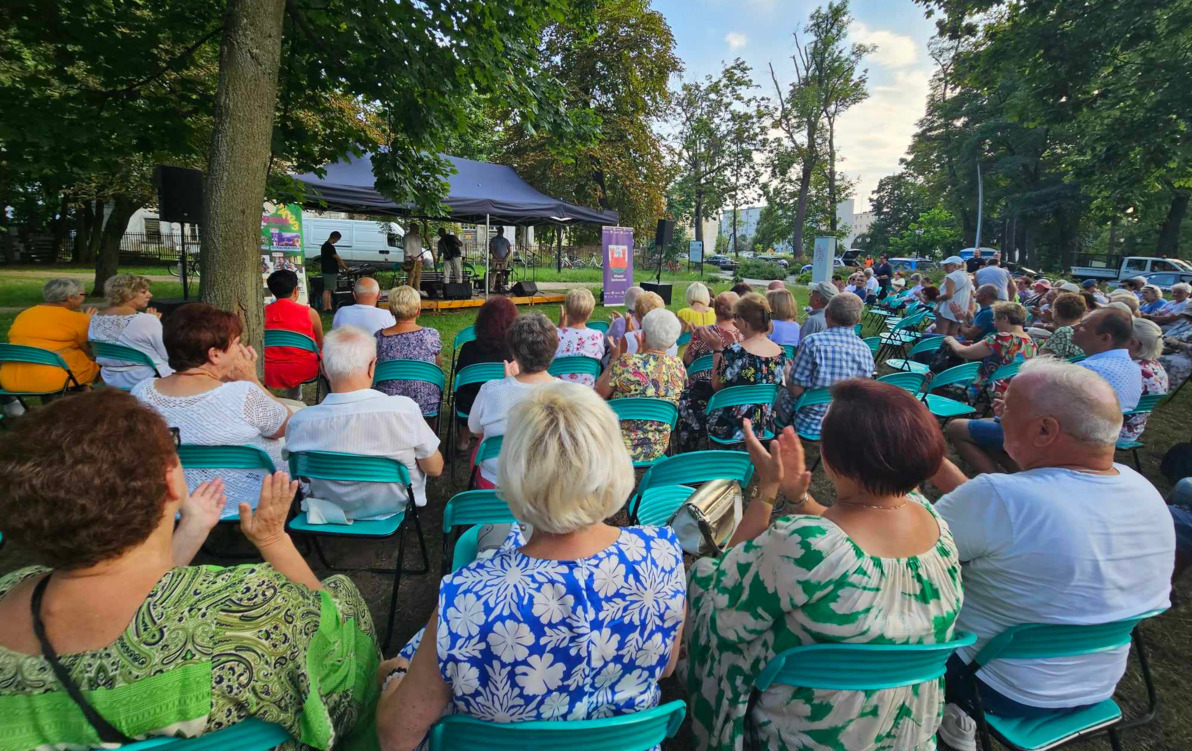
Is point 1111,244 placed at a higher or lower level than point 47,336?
higher

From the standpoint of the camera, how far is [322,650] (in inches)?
48.3

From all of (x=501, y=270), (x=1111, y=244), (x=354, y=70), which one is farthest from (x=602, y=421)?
(x=1111, y=244)

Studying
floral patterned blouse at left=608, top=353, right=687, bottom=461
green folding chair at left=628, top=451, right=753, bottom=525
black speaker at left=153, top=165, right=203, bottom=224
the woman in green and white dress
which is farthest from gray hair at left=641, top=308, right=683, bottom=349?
black speaker at left=153, top=165, right=203, bottom=224

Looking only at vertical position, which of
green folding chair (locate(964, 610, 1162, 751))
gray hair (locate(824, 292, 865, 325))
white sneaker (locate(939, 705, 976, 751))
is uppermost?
gray hair (locate(824, 292, 865, 325))

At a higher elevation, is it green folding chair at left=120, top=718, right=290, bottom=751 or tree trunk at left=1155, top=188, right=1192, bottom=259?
tree trunk at left=1155, top=188, right=1192, bottom=259

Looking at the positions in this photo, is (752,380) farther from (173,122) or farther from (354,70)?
(173,122)

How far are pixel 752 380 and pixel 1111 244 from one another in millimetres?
58489

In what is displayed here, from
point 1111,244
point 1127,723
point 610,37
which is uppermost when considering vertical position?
point 610,37

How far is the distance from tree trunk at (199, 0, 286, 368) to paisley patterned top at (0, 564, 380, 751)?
10.1 feet

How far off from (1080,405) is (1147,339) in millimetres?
3783

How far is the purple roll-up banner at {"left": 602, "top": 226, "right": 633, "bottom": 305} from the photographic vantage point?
13617mm

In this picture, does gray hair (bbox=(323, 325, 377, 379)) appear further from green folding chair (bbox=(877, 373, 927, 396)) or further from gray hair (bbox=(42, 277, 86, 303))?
gray hair (bbox=(42, 277, 86, 303))

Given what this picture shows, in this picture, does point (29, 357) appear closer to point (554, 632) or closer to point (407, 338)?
point (407, 338)

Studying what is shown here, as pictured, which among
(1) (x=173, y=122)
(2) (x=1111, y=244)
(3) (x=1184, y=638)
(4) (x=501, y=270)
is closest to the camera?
(3) (x=1184, y=638)
